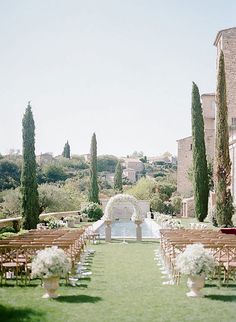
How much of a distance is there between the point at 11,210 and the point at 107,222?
13.1 meters

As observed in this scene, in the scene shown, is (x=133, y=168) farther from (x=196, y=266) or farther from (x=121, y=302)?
(x=121, y=302)

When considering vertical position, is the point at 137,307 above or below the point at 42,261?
below

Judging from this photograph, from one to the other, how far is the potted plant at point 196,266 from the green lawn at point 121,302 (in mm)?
286

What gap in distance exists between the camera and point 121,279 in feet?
40.1

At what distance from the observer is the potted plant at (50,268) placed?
31.8 ft

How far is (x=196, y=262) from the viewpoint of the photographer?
9.78 m

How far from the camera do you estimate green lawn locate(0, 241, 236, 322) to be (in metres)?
8.15

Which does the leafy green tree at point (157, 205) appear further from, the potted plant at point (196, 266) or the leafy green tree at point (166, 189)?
the potted plant at point (196, 266)

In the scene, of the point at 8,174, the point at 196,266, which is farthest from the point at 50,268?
the point at 8,174

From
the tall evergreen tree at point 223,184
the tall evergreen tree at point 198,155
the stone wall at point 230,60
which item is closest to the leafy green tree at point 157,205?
the stone wall at point 230,60

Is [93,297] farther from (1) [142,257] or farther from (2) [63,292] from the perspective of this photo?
(1) [142,257]

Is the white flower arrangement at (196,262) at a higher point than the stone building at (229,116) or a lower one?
lower

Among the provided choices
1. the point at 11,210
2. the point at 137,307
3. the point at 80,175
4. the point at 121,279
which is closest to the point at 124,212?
the point at 11,210

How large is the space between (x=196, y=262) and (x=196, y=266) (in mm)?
86
